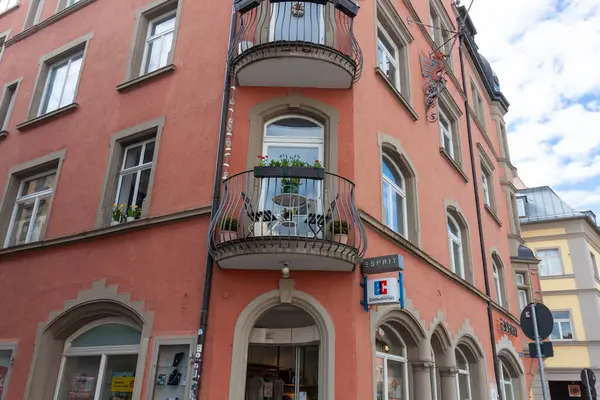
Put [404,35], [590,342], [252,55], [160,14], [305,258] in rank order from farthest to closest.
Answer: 1. [590,342]
2. [404,35]
3. [160,14]
4. [252,55]
5. [305,258]

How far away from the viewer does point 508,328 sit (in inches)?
601

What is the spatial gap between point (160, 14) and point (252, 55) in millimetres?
4217

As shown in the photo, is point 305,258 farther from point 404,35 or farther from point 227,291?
point 404,35

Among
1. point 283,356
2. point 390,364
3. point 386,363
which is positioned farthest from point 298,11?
point 390,364

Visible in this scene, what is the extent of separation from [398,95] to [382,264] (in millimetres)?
4547

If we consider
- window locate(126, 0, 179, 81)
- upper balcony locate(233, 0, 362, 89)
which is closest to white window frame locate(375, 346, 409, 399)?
upper balcony locate(233, 0, 362, 89)

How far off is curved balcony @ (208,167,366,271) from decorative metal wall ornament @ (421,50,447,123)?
18.5ft

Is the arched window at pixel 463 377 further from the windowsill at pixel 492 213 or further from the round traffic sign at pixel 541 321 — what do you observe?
the windowsill at pixel 492 213

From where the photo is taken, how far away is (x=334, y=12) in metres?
8.81

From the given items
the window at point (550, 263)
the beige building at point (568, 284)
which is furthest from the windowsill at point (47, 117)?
the window at point (550, 263)

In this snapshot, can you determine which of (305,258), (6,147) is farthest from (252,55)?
(6,147)

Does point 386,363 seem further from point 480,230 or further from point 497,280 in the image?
point 497,280

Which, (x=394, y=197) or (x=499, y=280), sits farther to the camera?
(x=499, y=280)

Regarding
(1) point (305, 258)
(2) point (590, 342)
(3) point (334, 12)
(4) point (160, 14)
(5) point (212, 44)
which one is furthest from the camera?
(2) point (590, 342)
